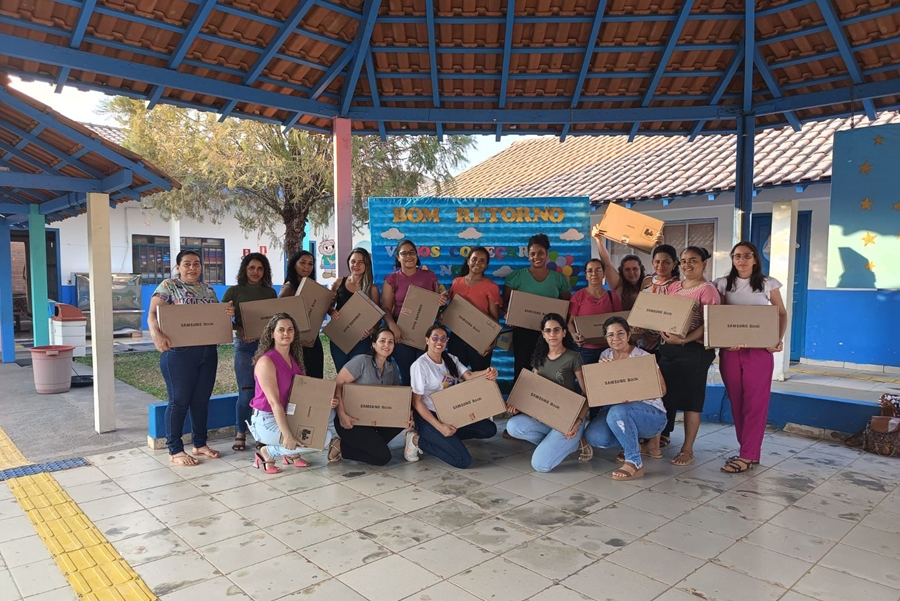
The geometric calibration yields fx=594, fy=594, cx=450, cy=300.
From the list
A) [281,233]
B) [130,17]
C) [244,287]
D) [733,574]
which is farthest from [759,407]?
[281,233]

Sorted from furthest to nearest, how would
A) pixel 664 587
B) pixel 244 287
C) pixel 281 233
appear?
pixel 281 233 → pixel 244 287 → pixel 664 587

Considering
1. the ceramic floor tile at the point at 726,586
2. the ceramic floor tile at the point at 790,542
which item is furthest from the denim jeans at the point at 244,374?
the ceramic floor tile at the point at 790,542

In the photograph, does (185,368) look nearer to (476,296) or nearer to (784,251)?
(476,296)

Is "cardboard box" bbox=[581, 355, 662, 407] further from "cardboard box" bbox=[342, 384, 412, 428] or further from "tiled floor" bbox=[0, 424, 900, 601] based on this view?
"cardboard box" bbox=[342, 384, 412, 428]

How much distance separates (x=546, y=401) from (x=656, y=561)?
1.51 m

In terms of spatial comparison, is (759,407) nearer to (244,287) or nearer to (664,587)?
(664,587)

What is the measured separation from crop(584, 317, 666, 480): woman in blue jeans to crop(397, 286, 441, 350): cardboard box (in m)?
1.40

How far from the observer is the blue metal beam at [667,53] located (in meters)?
4.97

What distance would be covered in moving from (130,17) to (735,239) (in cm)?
547

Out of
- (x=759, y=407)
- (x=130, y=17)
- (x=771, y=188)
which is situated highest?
(x=130, y=17)

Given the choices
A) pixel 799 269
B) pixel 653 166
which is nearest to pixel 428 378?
pixel 799 269

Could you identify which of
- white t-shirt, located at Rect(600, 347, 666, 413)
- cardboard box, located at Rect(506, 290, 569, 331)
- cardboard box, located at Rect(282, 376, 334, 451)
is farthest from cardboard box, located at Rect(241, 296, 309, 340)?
white t-shirt, located at Rect(600, 347, 666, 413)

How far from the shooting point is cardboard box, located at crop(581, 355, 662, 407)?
412cm

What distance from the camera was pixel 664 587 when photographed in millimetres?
2734
